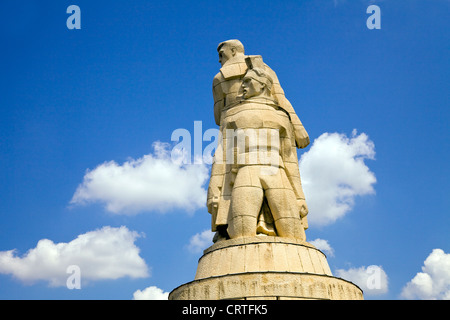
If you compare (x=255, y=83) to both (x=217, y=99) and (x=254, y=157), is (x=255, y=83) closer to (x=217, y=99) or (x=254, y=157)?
(x=217, y=99)

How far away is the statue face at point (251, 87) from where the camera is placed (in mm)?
11984

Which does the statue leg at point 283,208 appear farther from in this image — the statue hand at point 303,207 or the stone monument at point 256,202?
the statue hand at point 303,207

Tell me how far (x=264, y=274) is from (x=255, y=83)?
4697mm

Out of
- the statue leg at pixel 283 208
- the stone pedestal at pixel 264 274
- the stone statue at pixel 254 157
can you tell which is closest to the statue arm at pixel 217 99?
the stone statue at pixel 254 157

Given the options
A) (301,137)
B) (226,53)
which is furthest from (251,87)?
(301,137)

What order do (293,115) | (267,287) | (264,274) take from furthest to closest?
(293,115)
(264,274)
(267,287)

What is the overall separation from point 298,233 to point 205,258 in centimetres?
204

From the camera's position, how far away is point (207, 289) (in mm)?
9398

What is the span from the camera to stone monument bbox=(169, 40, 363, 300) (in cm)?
932

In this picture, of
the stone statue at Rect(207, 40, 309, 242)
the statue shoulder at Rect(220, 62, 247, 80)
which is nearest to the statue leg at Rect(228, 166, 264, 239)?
the stone statue at Rect(207, 40, 309, 242)

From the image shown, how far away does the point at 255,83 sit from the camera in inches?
472
